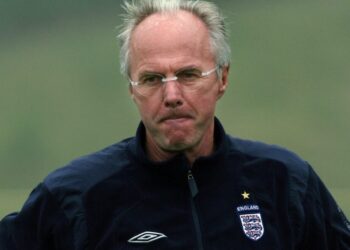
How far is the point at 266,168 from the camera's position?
2945mm

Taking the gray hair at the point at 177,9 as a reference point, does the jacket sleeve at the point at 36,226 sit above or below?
below

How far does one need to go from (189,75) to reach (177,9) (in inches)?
8.7

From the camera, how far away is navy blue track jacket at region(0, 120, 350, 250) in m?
2.76

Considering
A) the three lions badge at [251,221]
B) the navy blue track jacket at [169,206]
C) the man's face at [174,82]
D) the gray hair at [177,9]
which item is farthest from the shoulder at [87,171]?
the three lions badge at [251,221]

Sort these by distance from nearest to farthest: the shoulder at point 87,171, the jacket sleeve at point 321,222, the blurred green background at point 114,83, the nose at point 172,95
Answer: the nose at point 172,95 → the shoulder at point 87,171 → the jacket sleeve at point 321,222 → the blurred green background at point 114,83

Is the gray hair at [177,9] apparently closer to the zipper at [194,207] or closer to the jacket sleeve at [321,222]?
the zipper at [194,207]

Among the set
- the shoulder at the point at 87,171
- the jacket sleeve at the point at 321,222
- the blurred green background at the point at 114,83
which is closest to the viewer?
the shoulder at the point at 87,171

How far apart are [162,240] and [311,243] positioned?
431 millimetres

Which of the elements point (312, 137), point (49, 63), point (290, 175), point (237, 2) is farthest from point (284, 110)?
point (290, 175)

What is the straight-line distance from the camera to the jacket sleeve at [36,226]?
2.79 meters

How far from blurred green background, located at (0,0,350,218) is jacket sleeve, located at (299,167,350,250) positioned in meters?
2.17

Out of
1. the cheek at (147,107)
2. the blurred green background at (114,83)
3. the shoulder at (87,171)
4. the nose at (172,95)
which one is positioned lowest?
the blurred green background at (114,83)

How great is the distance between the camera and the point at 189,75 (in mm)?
2773

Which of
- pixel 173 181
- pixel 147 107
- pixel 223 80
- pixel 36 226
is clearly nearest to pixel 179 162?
pixel 173 181
